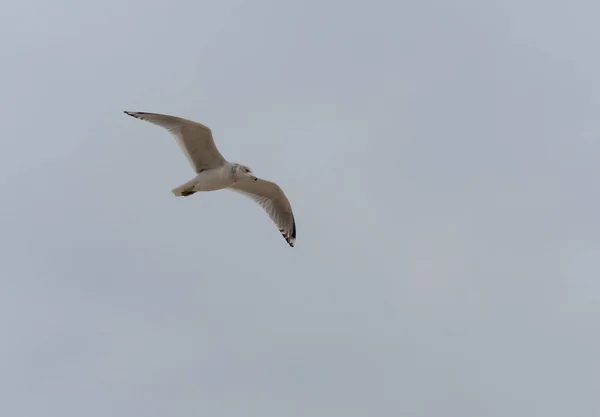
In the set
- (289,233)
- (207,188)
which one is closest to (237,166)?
(207,188)

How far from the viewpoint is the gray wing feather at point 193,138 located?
21531 mm

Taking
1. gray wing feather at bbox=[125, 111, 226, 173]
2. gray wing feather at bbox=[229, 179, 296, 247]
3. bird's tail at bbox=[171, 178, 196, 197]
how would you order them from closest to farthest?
gray wing feather at bbox=[125, 111, 226, 173], bird's tail at bbox=[171, 178, 196, 197], gray wing feather at bbox=[229, 179, 296, 247]

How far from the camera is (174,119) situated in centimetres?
2150

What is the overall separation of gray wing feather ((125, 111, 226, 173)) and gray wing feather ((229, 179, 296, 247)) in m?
0.74

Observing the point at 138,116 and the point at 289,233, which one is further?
Result: the point at 289,233

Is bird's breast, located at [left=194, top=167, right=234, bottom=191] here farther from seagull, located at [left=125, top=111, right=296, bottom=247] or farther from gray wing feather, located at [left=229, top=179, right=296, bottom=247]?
gray wing feather, located at [left=229, top=179, right=296, bottom=247]

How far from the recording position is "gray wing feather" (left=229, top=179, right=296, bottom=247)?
2286 cm

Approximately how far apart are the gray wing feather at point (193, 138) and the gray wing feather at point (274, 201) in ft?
2.43

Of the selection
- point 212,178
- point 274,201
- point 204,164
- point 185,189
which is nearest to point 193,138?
point 204,164

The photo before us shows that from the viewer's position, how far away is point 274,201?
2342cm

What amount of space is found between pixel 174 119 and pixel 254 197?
267 cm

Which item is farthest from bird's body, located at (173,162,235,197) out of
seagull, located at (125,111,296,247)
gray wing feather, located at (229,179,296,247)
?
gray wing feather, located at (229,179,296,247)

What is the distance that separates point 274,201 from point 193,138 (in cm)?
237

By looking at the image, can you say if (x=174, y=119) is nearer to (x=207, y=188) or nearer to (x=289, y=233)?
(x=207, y=188)
